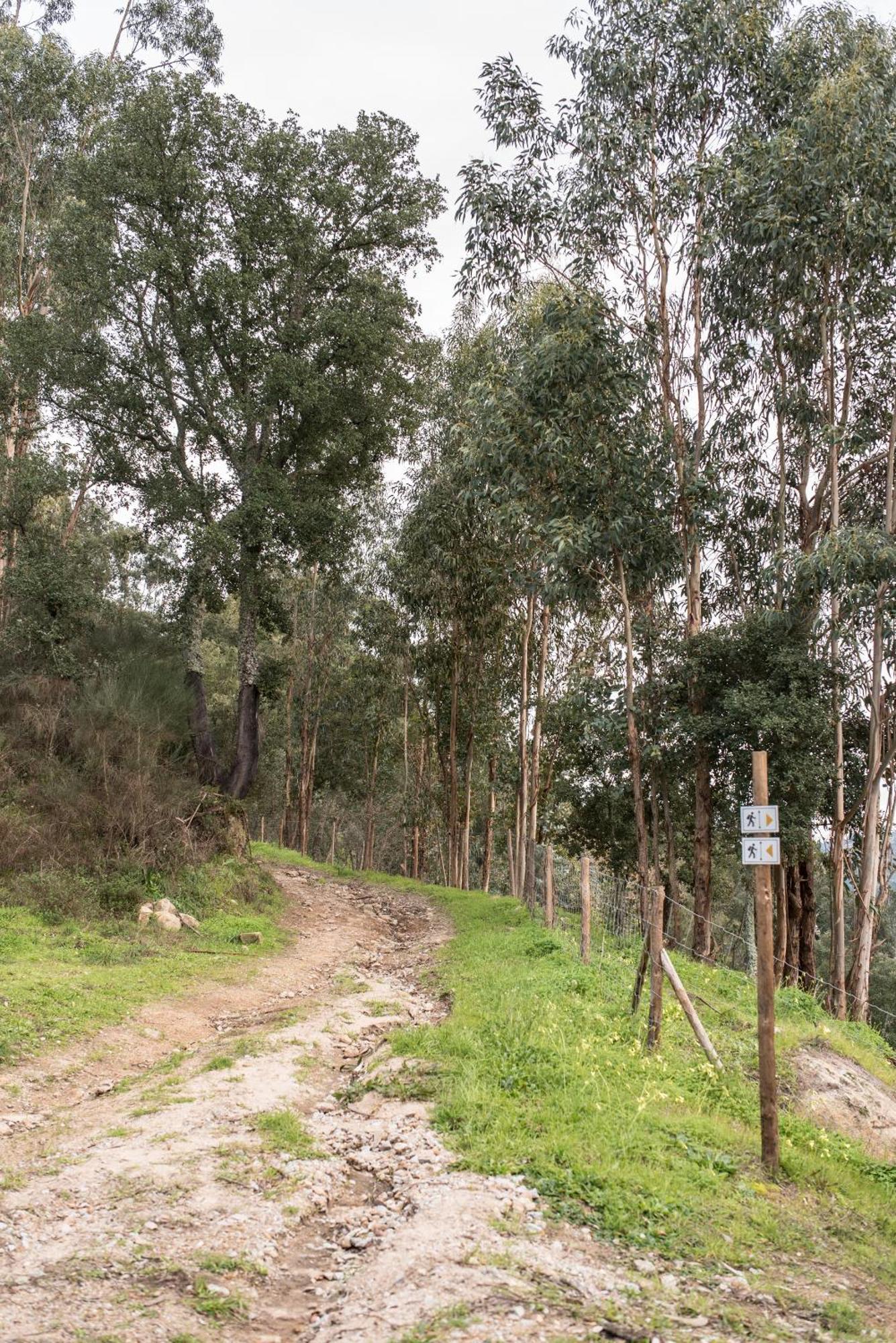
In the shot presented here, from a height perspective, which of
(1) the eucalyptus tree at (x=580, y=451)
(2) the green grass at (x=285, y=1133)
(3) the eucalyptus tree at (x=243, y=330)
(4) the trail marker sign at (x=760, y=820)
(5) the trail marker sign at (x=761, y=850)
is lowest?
(2) the green grass at (x=285, y=1133)

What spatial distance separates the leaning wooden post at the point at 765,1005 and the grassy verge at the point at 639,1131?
19 centimetres

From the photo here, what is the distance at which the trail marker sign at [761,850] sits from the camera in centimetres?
684

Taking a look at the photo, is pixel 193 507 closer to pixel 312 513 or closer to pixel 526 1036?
pixel 312 513

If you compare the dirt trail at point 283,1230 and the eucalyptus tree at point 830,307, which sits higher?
the eucalyptus tree at point 830,307

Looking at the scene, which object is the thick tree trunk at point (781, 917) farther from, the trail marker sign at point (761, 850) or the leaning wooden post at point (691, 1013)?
the trail marker sign at point (761, 850)

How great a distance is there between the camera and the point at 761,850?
6.88 m

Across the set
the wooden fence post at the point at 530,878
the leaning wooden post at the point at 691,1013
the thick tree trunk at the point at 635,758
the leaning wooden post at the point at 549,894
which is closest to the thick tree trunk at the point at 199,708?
the wooden fence post at the point at 530,878

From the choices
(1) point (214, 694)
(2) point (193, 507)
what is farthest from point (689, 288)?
(1) point (214, 694)

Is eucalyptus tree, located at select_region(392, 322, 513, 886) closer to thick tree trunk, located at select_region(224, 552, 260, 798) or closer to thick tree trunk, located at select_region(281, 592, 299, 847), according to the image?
thick tree trunk, located at select_region(224, 552, 260, 798)

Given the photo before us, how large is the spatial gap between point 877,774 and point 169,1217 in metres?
14.7

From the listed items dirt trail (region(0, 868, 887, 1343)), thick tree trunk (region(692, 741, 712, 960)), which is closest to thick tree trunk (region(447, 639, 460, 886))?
thick tree trunk (region(692, 741, 712, 960))

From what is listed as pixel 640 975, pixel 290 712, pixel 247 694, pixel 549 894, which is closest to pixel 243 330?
pixel 247 694

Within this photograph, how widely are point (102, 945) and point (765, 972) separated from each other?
916 centimetres

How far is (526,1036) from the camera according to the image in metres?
8.55
